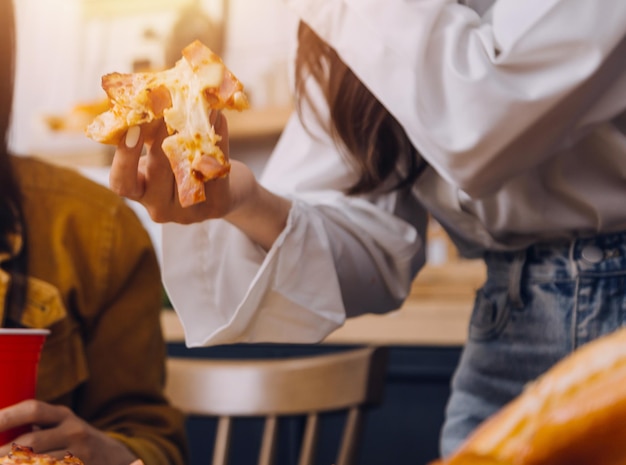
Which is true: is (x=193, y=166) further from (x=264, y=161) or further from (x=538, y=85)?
(x=264, y=161)

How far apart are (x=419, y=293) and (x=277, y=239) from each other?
1517 mm

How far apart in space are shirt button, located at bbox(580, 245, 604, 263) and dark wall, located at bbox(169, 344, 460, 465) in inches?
52.3

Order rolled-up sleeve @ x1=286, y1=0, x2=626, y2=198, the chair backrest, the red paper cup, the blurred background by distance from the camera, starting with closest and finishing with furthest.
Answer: the red paper cup → rolled-up sleeve @ x1=286, y1=0, x2=626, y2=198 → the chair backrest → the blurred background

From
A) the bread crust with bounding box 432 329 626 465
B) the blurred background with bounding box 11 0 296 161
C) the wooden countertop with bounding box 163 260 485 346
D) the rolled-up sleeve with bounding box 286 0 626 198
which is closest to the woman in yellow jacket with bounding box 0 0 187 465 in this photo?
the rolled-up sleeve with bounding box 286 0 626 198

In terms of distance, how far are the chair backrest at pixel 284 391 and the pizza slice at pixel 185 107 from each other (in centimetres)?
74

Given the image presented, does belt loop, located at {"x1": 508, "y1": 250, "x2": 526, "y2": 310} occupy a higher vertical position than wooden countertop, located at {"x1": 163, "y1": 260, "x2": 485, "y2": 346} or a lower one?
higher

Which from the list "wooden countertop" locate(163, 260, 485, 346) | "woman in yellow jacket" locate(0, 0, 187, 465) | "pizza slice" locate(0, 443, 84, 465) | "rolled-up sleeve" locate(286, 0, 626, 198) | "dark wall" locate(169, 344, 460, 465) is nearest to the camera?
"pizza slice" locate(0, 443, 84, 465)

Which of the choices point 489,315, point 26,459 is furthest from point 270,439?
point 26,459

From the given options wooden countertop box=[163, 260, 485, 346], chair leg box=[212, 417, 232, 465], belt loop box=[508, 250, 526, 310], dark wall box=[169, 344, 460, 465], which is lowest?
dark wall box=[169, 344, 460, 465]

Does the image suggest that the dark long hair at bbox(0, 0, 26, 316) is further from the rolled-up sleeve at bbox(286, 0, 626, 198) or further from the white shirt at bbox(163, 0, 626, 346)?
the rolled-up sleeve at bbox(286, 0, 626, 198)

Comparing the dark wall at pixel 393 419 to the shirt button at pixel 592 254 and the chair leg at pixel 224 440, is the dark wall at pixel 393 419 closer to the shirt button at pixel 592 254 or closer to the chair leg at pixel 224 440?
the chair leg at pixel 224 440

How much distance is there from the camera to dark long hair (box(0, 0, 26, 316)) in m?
0.96

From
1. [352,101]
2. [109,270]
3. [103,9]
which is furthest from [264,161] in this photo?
[352,101]

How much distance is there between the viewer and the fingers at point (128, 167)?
0.53 meters
